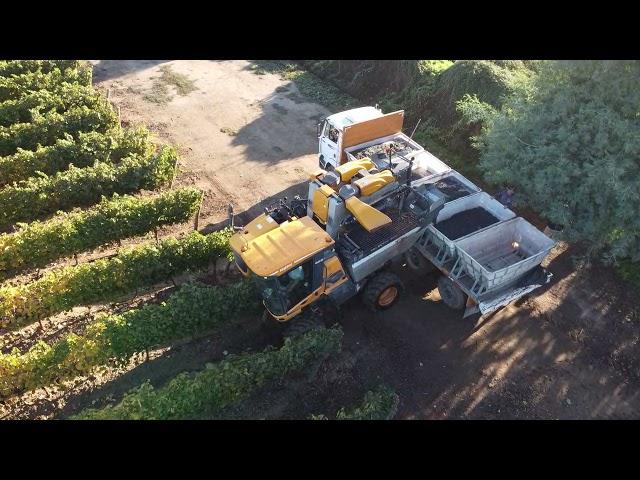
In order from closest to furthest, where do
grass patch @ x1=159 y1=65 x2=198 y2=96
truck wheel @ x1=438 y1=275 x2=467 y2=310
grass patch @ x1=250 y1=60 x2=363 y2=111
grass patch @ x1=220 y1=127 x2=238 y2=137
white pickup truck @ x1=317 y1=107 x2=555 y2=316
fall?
white pickup truck @ x1=317 y1=107 x2=555 y2=316
truck wheel @ x1=438 y1=275 x2=467 y2=310
grass patch @ x1=220 y1=127 x2=238 y2=137
grass patch @ x1=250 y1=60 x2=363 y2=111
grass patch @ x1=159 y1=65 x2=198 y2=96

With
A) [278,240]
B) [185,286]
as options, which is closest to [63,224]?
[185,286]

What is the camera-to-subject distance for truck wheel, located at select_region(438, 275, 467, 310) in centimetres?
1179

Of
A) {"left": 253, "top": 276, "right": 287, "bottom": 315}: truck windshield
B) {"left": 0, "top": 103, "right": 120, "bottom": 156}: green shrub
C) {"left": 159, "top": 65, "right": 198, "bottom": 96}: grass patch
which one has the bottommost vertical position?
{"left": 159, "top": 65, "right": 198, "bottom": 96}: grass patch

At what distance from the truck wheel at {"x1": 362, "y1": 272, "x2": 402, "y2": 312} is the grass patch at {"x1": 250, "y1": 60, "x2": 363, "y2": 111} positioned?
11.7 metres

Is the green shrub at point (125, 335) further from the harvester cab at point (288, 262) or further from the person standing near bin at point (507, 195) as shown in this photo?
the person standing near bin at point (507, 195)

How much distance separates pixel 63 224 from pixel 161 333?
4.57m

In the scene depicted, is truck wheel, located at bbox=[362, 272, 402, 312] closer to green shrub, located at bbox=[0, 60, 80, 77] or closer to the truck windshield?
the truck windshield

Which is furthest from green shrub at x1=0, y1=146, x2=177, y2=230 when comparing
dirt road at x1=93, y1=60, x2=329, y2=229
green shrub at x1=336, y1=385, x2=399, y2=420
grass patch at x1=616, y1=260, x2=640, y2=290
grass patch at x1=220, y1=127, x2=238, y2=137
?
grass patch at x1=616, y1=260, x2=640, y2=290

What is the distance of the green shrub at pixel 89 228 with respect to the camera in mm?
12266

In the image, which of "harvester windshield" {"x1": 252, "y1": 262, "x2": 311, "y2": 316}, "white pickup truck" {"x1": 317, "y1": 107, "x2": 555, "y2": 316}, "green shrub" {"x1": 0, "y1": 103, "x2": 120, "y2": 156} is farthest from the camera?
"green shrub" {"x1": 0, "y1": 103, "x2": 120, "y2": 156}

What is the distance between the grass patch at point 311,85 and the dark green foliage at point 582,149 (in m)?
9.32

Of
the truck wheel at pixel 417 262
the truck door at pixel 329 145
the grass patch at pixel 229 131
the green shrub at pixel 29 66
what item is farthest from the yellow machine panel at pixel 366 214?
the green shrub at pixel 29 66

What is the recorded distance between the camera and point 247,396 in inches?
405

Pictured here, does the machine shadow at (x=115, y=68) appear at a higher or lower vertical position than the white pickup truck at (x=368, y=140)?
lower
